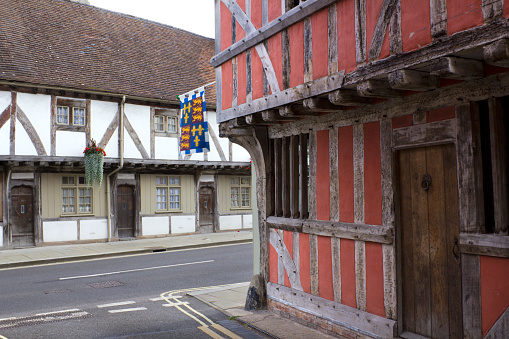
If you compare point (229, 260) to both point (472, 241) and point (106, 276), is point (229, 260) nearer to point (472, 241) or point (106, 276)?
point (106, 276)

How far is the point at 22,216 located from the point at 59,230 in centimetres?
134

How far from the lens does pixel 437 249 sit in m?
4.68

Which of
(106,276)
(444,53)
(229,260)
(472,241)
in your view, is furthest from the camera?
(229,260)

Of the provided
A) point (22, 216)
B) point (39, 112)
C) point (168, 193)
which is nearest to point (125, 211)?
point (168, 193)

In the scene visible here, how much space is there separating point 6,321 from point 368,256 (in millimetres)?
5367

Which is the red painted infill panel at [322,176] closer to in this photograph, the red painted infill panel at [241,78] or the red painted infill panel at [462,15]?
the red painted infill panel at [241,78]

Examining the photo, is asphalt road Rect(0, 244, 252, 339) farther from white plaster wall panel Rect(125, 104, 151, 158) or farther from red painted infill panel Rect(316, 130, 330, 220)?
white plaster wall panel Rect(125, 104, 151, 158)

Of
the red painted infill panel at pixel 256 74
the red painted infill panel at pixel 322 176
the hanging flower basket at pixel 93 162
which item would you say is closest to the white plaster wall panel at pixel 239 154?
the hanging flower basket at pixel 93 162

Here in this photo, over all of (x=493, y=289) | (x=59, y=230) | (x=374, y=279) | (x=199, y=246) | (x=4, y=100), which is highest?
(x=4, y=100)

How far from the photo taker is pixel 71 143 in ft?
56.6

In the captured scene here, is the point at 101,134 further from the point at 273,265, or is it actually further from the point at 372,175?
the point at 372,175

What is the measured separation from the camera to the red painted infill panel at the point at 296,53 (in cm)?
564

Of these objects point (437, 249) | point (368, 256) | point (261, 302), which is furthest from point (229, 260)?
point (437, 249)

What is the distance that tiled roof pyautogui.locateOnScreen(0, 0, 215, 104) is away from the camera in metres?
17.3
